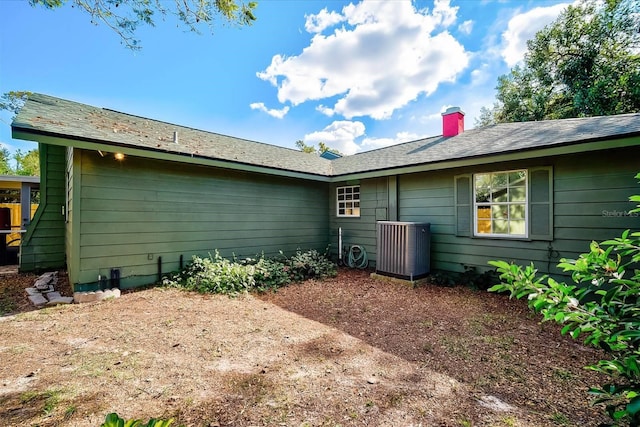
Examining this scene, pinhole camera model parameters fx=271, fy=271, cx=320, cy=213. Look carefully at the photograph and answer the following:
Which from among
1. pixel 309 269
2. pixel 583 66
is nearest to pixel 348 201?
pixel 309 269

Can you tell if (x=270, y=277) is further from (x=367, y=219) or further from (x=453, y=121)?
(x=453, y=121)

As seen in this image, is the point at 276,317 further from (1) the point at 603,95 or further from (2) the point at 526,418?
(1) the point at 603,95

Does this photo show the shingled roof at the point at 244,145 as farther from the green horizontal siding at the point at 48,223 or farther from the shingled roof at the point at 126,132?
the green horizontal siding at the point at 48,223

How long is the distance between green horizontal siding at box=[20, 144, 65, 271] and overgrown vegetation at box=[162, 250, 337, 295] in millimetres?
4039

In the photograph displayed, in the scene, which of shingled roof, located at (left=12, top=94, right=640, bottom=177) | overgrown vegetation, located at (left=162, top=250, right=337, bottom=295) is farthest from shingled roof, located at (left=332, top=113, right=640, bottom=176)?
overgrown vegetation, located at (left=162, top=250, right=337, bottom=295)

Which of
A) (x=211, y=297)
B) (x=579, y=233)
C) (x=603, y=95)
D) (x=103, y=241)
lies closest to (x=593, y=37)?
(x=603, y=95)

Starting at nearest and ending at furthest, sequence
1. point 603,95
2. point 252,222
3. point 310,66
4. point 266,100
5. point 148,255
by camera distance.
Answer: point 148,255 → point 252,222 → point 310,66 → point 603,95 → point 266,100

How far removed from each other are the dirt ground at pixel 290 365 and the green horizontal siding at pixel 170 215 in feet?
3.32

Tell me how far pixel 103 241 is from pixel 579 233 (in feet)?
26.6

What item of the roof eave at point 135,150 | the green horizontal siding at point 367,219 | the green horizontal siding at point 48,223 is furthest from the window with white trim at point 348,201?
the green horizontal siding at point 48,223

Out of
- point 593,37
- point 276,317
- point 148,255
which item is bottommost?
point 276,317

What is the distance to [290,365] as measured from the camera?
8.60 feet

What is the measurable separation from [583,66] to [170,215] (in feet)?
66.0

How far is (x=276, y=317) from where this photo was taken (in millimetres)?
3945
